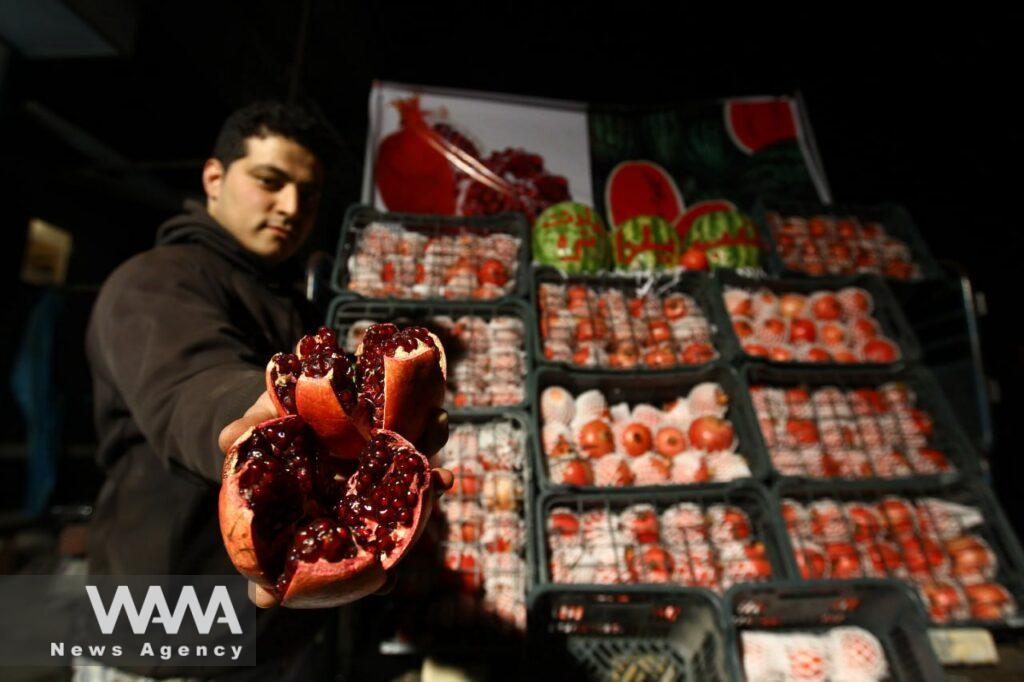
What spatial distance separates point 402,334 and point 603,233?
3.03 meters

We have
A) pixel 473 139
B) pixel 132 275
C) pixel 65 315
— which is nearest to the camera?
pixel 132 275

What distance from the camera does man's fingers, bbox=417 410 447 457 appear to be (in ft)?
3.88

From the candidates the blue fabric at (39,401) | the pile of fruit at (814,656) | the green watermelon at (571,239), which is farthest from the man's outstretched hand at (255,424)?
the blue fabric at (39,401)

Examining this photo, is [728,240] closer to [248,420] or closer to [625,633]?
[625,633]

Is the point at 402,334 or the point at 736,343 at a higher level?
the point at 736,343

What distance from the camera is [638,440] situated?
2969mm

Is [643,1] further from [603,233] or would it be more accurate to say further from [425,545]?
[425,545]

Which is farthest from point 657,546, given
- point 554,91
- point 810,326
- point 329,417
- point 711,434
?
point 554,91

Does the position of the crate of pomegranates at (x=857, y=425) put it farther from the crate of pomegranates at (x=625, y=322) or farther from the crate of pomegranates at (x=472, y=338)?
the crate of pomegranates at (x=472, y=338)

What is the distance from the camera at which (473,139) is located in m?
4.44

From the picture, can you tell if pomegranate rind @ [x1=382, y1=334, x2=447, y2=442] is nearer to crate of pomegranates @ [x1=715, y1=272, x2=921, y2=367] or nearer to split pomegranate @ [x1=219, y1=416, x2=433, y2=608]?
split pomegranate @ [x1=219, y1=416, x2=433, y2=608]

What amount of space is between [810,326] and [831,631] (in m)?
2.00

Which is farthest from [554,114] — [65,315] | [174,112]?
[65,315]

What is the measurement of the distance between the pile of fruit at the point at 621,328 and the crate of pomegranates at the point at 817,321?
0.22 m
